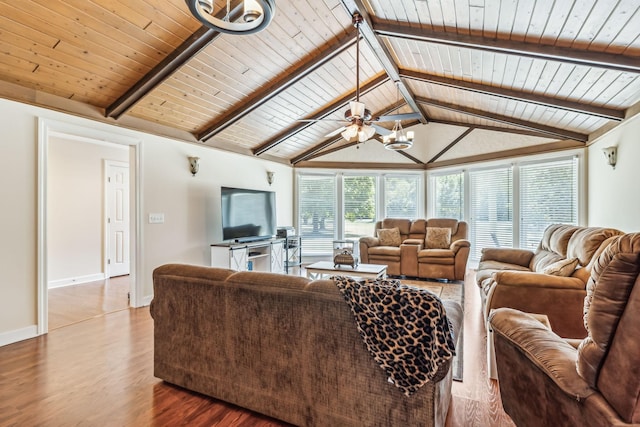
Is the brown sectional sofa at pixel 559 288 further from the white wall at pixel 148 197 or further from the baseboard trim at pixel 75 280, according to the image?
the baseboard trim at pixel 75 280

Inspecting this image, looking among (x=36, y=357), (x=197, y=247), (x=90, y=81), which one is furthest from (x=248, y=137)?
(x=36, y=357)

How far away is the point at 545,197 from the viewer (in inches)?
219

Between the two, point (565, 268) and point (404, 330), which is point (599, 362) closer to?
point (404, 330)

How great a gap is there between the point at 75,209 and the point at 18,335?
3.19 meters

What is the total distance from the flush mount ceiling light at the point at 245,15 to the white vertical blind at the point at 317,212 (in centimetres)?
579

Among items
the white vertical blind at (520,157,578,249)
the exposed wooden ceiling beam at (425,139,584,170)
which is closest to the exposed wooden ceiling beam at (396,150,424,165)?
the exposed wooden ceiling beam at (425,139,584,170)

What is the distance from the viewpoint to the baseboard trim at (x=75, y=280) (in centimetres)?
533

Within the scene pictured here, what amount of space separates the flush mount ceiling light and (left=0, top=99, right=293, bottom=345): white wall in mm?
2631

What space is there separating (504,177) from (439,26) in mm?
4088

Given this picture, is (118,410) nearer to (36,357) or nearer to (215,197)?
(36,357)

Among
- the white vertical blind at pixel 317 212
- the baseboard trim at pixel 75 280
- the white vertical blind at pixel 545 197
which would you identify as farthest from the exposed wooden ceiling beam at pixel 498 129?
the baseboard trim at pixel 75 280

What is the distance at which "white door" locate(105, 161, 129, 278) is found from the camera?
6098 millimetres

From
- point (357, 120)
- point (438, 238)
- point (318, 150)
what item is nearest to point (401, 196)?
point (438, 238)

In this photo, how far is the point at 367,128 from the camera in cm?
344
